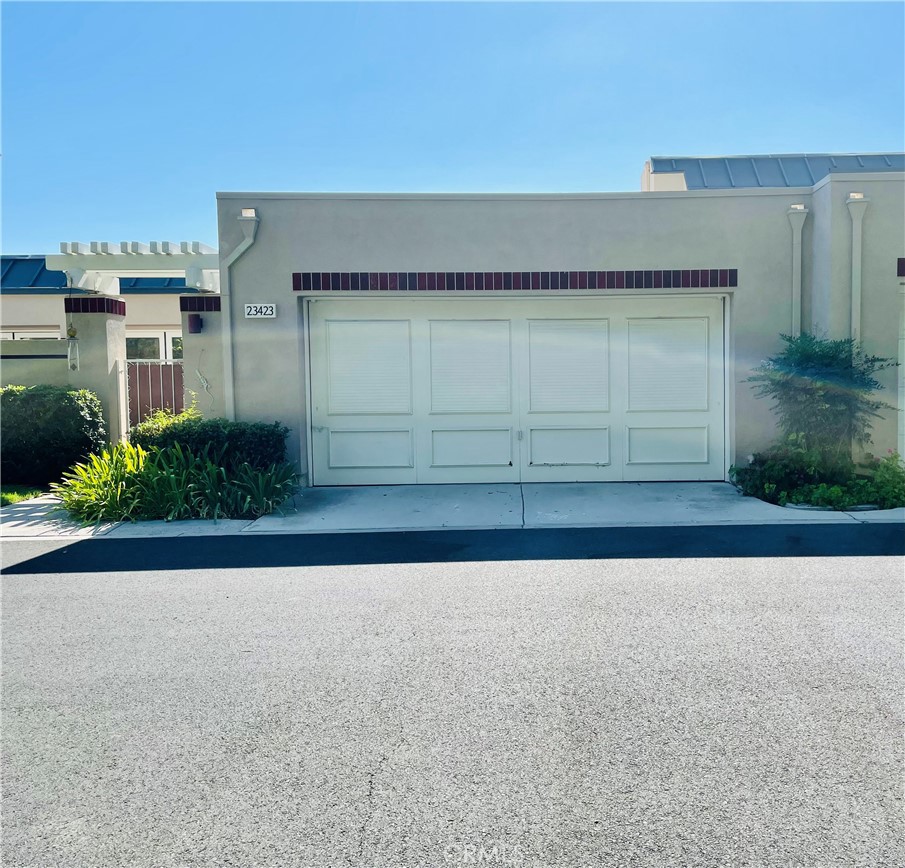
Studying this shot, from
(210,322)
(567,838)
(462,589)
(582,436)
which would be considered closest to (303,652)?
(462,589)

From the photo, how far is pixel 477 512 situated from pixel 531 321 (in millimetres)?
2901

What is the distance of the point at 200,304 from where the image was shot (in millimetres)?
11391

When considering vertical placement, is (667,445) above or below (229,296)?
below

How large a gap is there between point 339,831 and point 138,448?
758 centimetres

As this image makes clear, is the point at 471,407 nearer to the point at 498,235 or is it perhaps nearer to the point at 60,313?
the point at 498,235

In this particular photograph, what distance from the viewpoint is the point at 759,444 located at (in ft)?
35.3

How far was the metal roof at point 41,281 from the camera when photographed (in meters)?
18.5

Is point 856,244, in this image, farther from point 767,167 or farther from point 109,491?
point 109,491

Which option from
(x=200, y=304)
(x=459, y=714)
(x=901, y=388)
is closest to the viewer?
(x=459, y=714)

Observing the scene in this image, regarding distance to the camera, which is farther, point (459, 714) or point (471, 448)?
point (471, 448)

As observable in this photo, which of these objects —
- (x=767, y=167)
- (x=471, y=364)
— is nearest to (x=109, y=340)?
(x=471, y=364)

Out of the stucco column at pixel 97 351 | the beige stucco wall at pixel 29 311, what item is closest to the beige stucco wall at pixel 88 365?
the stucco column at pixel 97 351

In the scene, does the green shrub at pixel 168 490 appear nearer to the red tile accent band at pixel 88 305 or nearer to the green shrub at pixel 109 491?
the green shrub at pixel 109 491

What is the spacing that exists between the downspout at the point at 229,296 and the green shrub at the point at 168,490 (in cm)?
121
